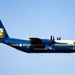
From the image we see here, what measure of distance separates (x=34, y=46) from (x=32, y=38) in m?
2.45

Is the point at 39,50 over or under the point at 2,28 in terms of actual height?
under

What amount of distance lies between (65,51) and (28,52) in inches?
344

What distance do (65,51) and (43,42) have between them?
18.3ft

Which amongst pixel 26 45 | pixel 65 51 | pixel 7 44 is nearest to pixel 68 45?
pixel 65 51

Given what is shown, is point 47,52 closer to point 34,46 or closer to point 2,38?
point 34,46

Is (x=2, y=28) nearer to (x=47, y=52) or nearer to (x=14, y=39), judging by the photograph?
(x=14, y=39)

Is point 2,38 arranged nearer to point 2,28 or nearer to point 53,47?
point 2,28

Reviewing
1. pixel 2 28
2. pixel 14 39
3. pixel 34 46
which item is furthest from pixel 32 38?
pixel 2 28

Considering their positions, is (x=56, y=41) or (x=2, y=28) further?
(x=2, y=28)

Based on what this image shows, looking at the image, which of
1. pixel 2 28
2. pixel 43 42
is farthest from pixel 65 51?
pixel 2 28

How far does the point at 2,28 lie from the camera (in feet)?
225

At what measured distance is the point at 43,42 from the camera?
6247cm

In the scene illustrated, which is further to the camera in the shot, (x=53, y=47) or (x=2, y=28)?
(x=2, y=28)

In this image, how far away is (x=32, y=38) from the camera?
61188mm
